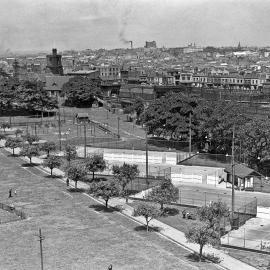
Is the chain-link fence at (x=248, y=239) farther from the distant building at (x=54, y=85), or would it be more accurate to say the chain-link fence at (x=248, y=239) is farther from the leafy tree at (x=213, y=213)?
the distant building at (x=54, y=85)

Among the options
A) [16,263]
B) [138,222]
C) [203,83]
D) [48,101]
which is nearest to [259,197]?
[138,222]

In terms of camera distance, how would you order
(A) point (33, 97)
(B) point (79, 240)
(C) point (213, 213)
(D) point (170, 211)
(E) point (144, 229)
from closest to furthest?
(C) point (213, 213) → (B) point (79, 240) → (E) point (144, 229) → (D) point (170, 211) → (A) point (33, 97)

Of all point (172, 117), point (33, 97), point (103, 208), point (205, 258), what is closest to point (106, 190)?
point (103, 208)

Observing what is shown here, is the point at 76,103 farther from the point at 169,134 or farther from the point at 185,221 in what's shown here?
the point at 185,221

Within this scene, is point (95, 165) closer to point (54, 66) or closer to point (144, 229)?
point (144, 229)

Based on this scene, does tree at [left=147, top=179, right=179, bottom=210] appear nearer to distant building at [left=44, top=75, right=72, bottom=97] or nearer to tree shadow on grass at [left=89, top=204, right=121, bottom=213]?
tree shadow on grass at [left=89, top=204, right=121, bottom=213]

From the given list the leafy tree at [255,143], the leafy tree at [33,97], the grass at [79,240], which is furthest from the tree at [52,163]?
the leafy tree at [33,97]
